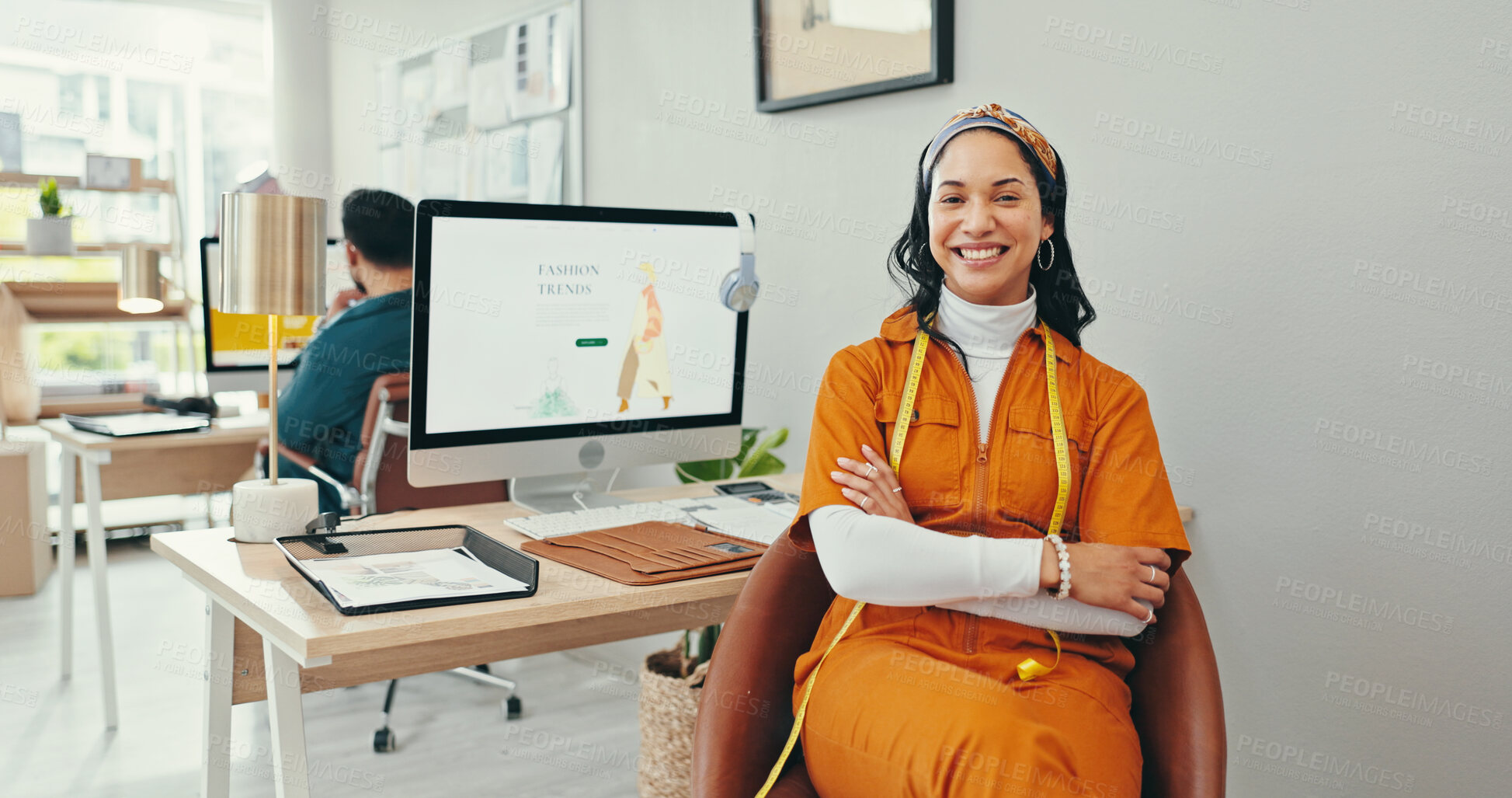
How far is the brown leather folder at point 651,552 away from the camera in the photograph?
154 cm

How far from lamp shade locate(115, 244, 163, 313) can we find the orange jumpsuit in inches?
88.4

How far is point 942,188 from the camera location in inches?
58.2

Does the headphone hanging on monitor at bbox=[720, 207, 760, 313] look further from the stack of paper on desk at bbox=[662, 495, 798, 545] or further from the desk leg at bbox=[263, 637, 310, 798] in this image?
the desk leg at bbox=[263, 637, 310, 798]

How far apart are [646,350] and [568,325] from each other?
0.17 metres

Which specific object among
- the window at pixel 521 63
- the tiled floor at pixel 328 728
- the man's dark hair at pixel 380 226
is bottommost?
the tiled floor at pixel 328 728

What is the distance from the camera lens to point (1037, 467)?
1.43 meters

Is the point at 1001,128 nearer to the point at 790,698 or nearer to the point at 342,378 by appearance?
the point at 790,698

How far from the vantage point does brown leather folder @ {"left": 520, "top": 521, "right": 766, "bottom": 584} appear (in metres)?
1.54

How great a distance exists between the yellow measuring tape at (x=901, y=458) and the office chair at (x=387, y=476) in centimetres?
122

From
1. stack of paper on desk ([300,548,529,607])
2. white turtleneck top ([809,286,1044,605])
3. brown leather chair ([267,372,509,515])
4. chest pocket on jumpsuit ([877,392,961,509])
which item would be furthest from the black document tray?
brown leather chair ([267,372,509,515])

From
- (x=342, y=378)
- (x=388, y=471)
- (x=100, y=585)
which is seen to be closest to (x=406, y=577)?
(x=388, y=471)

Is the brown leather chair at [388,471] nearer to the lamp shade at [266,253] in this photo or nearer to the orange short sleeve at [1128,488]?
the lamp shade at [266,253]

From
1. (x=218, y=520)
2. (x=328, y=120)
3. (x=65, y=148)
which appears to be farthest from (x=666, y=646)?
(x=65, y=148)

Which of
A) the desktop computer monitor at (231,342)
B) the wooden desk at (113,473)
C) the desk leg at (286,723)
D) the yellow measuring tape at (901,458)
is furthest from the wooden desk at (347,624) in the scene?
the desktop computer monitor at (231,342)
